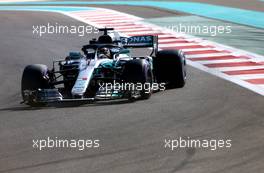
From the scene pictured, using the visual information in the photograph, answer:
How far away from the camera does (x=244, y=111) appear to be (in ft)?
33.6

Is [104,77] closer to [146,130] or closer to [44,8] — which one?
[146,130]

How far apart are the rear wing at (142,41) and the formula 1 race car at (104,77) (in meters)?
0.41

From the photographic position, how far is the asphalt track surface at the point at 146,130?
759cm

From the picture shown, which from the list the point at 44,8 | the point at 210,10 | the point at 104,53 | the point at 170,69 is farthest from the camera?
the point at 44,8

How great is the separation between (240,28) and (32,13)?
1141 cm

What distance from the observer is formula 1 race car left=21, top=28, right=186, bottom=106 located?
1129 cm

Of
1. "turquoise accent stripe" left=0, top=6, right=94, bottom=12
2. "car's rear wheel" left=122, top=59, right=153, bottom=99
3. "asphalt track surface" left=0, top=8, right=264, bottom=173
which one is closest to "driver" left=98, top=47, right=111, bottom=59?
"car's rear wheel" left=122, top=59, right=153, bottom=99

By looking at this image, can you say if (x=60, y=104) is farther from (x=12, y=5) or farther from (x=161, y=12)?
(x=12, y=5)

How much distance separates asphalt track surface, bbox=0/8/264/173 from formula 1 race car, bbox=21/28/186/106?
25 cm

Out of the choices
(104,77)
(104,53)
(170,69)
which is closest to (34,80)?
(104,77)

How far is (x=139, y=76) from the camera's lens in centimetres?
1140

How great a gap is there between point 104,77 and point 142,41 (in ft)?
6.64

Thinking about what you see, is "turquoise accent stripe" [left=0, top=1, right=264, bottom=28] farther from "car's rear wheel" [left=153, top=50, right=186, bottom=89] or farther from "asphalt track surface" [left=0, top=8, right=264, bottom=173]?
"asphalt track surface" [left=0, top=8, right=264, bottom=173]

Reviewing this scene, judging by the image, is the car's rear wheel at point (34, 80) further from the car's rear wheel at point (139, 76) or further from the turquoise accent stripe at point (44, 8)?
the turquoise accent stripe at point (44, 8)
